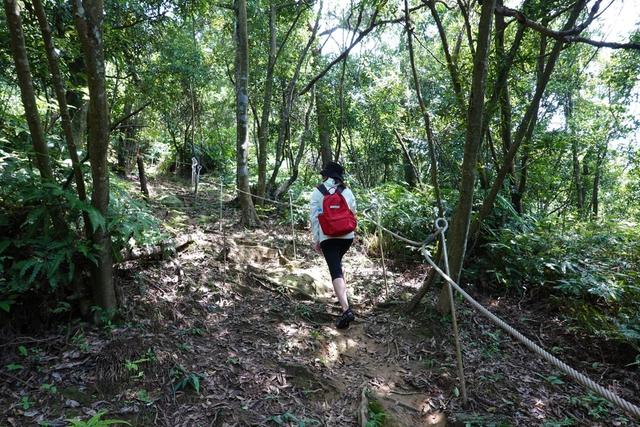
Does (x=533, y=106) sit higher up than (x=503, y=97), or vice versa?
(x=503, y=97)

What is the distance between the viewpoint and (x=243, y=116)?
869 centimetres

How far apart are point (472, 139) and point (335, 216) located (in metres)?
1.77

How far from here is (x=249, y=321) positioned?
15.8 feet

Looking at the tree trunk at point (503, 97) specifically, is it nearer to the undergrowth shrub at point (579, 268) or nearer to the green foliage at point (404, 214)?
the undergrowth shrub at point (579, 268)

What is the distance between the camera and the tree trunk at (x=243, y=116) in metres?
8.52

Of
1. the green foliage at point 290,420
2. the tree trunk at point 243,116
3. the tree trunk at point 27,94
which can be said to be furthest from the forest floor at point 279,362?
the tree trunk at point 243,116

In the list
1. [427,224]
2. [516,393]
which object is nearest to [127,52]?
[427,224]

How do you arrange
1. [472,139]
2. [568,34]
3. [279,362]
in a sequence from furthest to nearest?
1. [472,139]
2. [568,34]
3. [279,362]

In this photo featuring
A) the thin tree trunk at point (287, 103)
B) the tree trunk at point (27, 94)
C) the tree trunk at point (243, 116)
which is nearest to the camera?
the tree trunk at point (27, 94)

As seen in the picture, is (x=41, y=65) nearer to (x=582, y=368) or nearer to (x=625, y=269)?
(x=582, y=368)

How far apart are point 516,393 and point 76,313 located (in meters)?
4.33

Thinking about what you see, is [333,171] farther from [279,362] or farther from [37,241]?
[37,241]

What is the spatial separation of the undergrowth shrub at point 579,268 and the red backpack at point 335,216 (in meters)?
2.78

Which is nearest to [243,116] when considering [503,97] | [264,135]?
[264,135]
